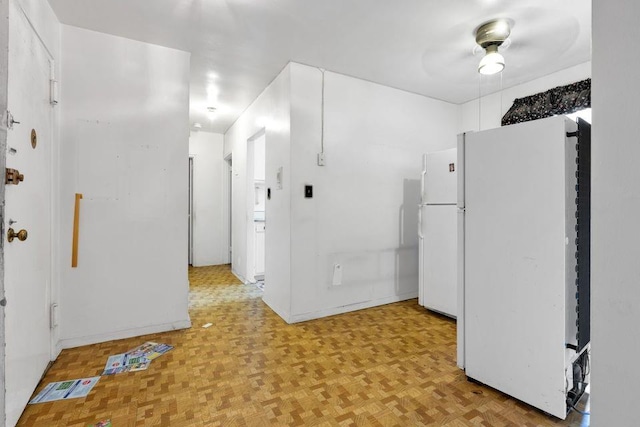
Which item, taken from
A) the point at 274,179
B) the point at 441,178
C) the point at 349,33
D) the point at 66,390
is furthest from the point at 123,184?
the point at 441,178

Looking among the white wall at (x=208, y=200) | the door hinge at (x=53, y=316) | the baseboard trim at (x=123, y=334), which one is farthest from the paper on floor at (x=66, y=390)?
the white wall at (x=208, y=200)

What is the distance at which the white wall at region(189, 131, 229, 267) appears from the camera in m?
5.89

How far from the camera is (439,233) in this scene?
321 cm

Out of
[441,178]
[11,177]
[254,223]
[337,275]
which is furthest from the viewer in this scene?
[254,223]

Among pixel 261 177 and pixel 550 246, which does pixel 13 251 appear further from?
pixel 261 177

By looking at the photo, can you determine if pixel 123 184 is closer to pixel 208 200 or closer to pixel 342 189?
pixel 342 189

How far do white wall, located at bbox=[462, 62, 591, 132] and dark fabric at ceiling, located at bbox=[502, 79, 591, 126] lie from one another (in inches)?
3.0

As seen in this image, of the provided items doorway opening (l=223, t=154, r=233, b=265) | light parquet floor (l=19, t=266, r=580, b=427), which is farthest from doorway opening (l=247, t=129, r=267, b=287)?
light parquet floor (l=19, t=266, r=580, b=427)

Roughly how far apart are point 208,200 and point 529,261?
5482 millimetres

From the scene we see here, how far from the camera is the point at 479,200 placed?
1.96 metres

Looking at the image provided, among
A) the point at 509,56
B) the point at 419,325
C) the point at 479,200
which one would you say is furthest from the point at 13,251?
the point at 509,56

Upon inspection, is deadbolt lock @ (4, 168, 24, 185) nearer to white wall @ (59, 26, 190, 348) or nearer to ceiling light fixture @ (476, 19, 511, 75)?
white wall @ (59, 26, 190, 348)

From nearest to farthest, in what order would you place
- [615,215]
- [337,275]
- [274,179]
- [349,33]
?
[615,215], [349,33], [337,275], [274,179]

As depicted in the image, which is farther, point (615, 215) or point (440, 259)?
point (440, 259)
